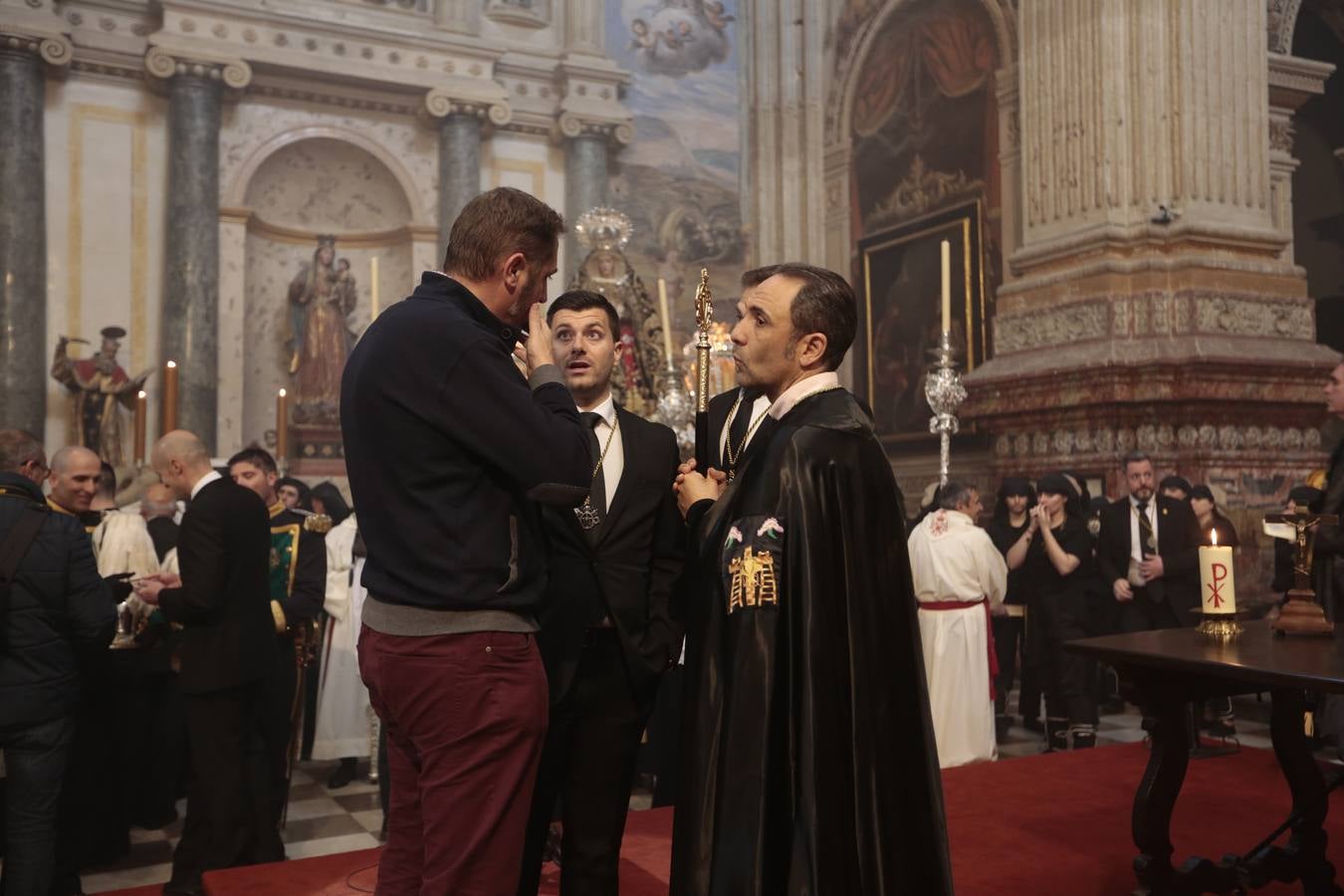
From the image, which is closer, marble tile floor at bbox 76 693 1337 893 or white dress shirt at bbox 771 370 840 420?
white dress shirt at bbox 771 370 840 420

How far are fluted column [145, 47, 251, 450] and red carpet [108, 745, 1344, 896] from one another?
9977mm

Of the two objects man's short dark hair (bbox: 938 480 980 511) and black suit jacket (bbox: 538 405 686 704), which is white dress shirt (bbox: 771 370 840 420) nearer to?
black suit jacket (bbox: 538 405 686 704)

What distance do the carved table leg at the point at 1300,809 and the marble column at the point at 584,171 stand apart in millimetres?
12755

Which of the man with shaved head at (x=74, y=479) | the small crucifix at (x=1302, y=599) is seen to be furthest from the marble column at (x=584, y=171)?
the small crucifix at (x=1302, y=599)

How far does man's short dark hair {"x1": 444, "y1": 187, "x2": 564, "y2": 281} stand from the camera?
88.7 inches

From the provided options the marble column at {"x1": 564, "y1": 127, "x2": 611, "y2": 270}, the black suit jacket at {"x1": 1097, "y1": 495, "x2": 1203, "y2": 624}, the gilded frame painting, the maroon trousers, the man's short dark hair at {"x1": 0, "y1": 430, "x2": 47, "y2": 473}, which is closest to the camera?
the maroon trousers

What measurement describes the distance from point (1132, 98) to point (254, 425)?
411 inches

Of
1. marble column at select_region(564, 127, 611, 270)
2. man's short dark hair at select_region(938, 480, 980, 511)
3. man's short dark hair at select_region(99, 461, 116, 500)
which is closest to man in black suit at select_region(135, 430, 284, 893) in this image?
man's short dark hair at select_region(99, 461, 116, 500)

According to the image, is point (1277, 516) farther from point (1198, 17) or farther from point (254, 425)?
point (254, 425)

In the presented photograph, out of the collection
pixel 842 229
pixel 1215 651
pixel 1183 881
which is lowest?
pixel 1183 881

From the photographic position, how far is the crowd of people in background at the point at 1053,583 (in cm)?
644

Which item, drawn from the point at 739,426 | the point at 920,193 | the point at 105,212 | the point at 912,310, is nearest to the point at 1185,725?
the point at 739,426

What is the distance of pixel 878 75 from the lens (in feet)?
45.3

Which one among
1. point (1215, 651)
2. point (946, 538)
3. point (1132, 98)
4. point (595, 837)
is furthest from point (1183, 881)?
point (1132, 98)
